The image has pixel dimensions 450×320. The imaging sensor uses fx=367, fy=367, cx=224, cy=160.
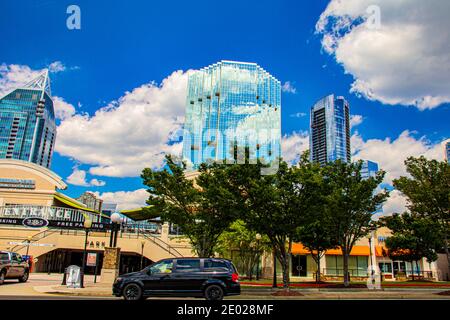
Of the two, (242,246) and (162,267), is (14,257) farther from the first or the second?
(242,246)

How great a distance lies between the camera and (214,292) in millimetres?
14078

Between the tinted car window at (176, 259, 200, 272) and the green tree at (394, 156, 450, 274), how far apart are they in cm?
1599

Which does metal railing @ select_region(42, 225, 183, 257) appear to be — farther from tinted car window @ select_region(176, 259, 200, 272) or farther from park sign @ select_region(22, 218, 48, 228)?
tinted car window @ select_region(176, 259, 200, 272)

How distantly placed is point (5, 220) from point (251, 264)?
94.6 ft

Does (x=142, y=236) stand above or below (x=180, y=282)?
above

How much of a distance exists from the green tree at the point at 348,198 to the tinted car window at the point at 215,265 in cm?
1187

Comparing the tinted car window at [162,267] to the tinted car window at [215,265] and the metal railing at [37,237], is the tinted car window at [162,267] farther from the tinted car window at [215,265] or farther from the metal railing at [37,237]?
the metal railing at [37,237]

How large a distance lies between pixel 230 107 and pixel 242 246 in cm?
11660

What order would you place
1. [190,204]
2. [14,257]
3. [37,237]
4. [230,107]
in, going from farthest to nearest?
1. [230,107]
2. [37,237]
3. [190,204]
4. [14,257]

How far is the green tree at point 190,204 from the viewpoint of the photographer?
80.1ft

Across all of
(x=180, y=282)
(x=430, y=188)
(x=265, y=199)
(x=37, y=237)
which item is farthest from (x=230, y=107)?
(x=180, y=282)

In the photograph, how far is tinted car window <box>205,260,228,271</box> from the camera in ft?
47.6

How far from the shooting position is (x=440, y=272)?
153ft

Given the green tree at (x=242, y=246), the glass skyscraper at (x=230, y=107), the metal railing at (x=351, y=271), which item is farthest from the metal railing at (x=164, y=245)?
the glass skyscraper at (x=230, y=107)
